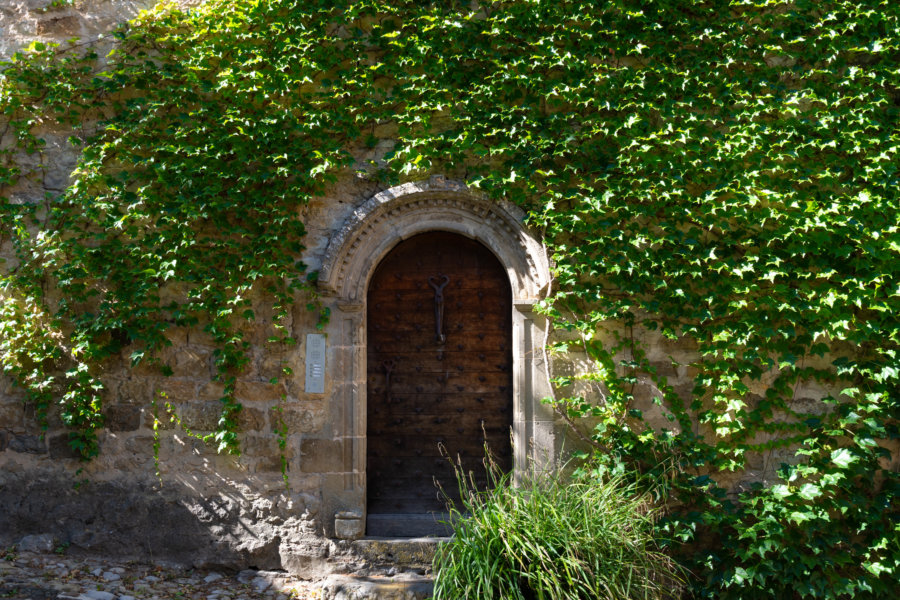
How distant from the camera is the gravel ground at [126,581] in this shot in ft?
13.2

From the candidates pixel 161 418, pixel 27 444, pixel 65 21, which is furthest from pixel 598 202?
pixel 27 444

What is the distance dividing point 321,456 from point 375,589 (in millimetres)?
1002

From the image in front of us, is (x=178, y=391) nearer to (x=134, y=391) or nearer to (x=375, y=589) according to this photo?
(x=134, y=391)

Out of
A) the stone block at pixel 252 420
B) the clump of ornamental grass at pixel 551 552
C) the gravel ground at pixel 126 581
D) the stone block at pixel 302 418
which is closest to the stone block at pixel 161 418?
the stone block at pixel 252 420

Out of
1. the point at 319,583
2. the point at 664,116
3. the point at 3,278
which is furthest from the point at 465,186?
the point at 3,278

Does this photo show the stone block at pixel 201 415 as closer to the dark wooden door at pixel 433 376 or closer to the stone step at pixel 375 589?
the dark wooden door at pixel 433 376

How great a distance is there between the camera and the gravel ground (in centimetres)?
402

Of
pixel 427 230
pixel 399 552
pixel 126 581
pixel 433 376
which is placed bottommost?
pixel 126 581

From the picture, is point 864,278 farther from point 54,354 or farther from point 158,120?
point 54,354

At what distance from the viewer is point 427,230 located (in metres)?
4.84

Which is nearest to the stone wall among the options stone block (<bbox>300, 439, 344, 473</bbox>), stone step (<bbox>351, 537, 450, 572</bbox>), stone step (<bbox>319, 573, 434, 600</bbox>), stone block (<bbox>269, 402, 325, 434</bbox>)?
stone block (<bbox>269, 402, 325, 434</bbox>)

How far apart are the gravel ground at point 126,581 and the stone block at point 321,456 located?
29.2 inches

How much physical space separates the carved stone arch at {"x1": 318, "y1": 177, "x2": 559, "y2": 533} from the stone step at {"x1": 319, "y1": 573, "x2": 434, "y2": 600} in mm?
530

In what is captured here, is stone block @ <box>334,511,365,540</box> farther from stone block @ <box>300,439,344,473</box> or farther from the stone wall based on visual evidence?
the stone wall
